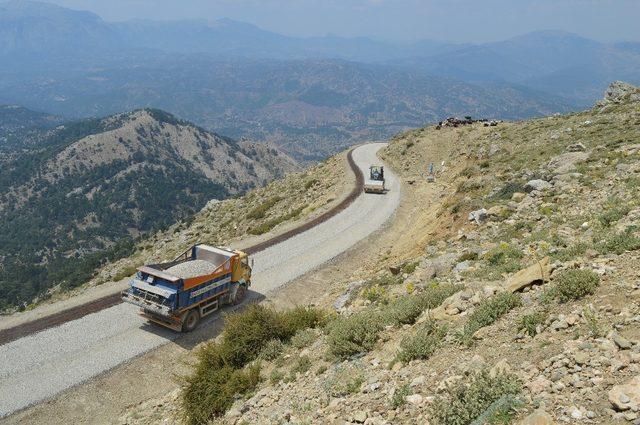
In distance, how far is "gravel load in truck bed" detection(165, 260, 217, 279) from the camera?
18.5 meters

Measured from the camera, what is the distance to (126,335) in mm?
18344

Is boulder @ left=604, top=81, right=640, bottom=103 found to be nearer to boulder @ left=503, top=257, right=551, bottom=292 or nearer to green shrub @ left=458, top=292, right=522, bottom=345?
boulder @ left=503, top=257, right=551, bottom=292

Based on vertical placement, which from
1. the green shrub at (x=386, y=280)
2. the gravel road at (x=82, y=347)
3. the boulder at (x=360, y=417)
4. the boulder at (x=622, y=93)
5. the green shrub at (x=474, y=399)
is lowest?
the gravel road at (x=82, y=347)

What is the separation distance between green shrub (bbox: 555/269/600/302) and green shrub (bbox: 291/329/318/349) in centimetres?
750

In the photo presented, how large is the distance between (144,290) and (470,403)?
45.3 feet

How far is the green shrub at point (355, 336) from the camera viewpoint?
39.7 ft

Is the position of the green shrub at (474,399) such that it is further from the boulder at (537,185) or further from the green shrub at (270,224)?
the green shrub at (270,224)

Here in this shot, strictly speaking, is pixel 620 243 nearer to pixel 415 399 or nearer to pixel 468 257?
pixel 468 257

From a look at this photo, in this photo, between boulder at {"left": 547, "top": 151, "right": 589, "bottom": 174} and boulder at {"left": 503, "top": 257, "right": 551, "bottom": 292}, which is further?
boulder at {"left": 547, "top": 151, "right": 589, "bottom": 174}

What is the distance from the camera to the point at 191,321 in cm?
1869

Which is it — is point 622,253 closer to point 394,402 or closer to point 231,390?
point 394,402

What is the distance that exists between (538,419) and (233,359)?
33.3ft

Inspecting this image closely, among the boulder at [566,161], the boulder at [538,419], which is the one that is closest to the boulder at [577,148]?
the boulder at [566,161]

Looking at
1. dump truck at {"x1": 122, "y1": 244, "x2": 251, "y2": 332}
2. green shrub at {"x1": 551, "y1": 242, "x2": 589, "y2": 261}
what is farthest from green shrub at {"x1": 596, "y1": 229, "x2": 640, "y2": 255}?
dump truck at {"x1": 122, "y1": 244, "x2": 251, "y2": 332}
